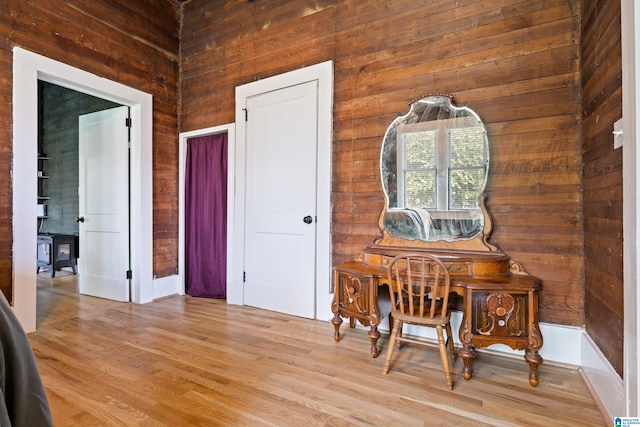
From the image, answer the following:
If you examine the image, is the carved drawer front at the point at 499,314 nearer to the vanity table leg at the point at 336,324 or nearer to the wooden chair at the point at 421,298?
the wooden chair at the point at 421,298

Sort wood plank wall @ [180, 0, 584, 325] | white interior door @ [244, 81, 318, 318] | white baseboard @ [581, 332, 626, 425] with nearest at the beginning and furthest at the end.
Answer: white baseboard @ [581, 332, 626, 425] < wood plank wall @ [180, 0, 584, 325] < white interior door @ [244, 81, 318, 318]

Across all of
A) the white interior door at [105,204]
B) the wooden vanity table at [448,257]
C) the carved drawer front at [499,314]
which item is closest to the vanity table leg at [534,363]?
the wooden vanity table at [448,257]

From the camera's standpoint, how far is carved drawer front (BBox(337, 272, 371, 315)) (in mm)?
2455

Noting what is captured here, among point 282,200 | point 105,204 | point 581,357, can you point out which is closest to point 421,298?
point 581,357

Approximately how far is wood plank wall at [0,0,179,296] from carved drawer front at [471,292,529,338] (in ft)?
11.5

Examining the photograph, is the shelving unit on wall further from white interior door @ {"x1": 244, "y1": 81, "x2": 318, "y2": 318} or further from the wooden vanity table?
the wooden vanity table

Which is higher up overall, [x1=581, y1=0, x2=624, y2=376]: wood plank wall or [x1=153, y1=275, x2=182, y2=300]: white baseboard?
[x1=581, y1=0, x2=624, y2=376]: wood plank wall

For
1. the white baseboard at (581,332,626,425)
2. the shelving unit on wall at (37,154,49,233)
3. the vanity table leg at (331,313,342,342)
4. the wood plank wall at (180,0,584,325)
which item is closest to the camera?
the white baseboard at (581,332,626,425)

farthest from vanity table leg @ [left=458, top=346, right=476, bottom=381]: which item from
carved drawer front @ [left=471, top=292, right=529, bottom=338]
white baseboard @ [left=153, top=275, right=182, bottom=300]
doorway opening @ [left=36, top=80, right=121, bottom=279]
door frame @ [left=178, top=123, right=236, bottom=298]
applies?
doorway opening @ [left=36, top=80, right=121, bottom=279]

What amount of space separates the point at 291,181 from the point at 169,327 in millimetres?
1760

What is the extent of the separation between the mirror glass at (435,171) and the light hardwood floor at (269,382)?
0.97 m

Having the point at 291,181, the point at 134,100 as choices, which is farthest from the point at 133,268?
the point at 291,181

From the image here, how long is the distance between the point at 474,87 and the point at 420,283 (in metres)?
1.59

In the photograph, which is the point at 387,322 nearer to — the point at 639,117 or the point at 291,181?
the point at 291,181
